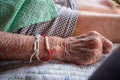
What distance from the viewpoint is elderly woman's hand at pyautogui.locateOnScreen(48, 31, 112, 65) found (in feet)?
3.19

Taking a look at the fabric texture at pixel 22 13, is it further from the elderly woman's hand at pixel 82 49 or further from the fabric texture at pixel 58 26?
the elderly woman's hand at pixel 82 49

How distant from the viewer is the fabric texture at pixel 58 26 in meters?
1.05

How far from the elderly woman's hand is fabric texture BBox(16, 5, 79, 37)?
6cm

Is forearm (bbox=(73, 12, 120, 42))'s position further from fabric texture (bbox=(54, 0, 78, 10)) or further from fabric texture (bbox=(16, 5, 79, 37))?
fabric texture (bbox=(54, 0, 78, 10))

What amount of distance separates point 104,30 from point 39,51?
33 centimetres

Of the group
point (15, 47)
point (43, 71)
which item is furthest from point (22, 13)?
point (43, 71)

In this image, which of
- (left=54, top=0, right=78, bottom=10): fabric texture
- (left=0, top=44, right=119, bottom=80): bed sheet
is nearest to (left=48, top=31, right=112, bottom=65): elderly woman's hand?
(left=0, top=44, right=119, bottom=80): bed sheet

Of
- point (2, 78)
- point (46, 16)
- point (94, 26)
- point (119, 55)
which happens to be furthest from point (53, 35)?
point (119, 55)

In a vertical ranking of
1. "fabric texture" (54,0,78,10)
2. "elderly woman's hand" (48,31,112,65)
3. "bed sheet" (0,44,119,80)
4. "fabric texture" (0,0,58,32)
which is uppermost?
"fabric texture" (0,0,58,32)

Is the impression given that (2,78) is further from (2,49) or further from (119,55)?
(119,55)

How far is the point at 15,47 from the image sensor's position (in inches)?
37.2

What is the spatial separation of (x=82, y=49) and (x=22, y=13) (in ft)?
0.97

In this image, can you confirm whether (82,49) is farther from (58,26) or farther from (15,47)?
(15,47)

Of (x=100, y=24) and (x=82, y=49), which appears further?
(x=100, y=24)
